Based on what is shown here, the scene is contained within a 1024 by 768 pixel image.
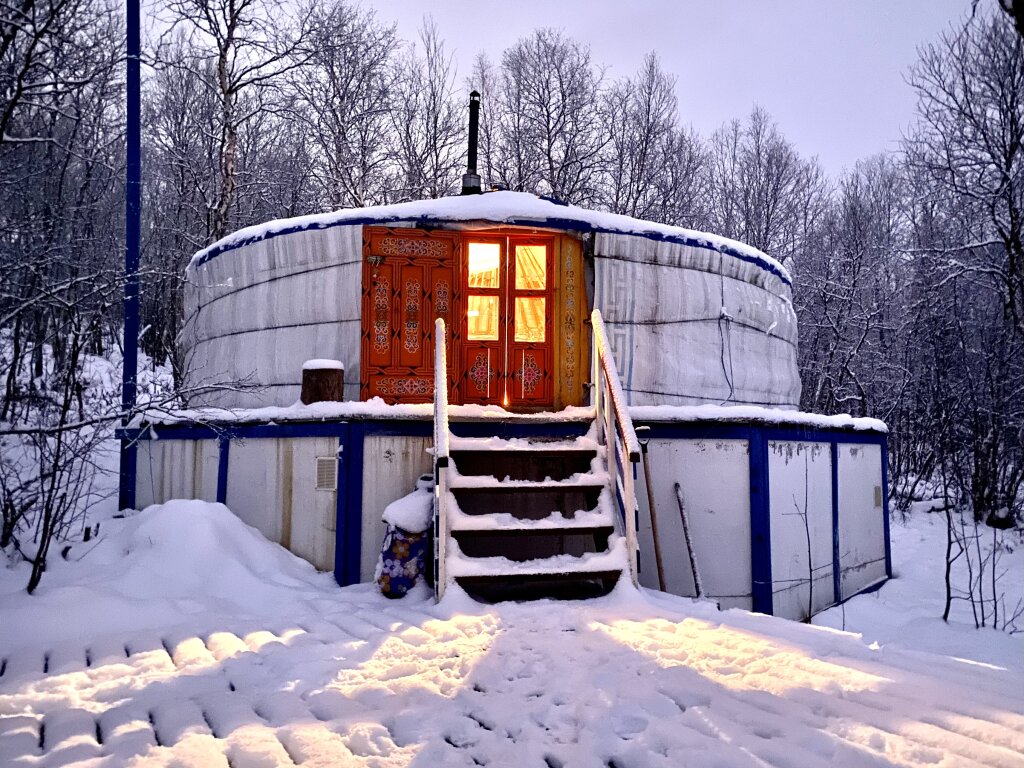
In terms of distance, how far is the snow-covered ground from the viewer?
5.29ft

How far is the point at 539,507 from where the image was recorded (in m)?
4.32

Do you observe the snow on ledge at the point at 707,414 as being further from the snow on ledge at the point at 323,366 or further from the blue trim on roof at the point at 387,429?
the snow on ledge at the point at 323,366

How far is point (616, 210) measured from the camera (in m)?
15.9

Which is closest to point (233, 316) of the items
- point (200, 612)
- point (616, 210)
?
point (200, 612)

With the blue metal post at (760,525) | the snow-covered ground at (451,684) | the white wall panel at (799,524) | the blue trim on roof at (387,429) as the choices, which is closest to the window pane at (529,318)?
the blue trim on roof at (387,429)

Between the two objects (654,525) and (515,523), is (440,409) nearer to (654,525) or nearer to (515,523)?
(515,523)

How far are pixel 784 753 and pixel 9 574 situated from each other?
143 inches

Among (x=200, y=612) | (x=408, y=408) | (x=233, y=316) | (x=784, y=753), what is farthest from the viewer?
(x=233, y=316)

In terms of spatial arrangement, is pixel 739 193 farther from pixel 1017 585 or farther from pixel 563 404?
pixel 563 404

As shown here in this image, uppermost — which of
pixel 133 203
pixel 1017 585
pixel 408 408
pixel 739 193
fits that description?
pixel 739 193

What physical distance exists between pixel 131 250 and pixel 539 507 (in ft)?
12.6

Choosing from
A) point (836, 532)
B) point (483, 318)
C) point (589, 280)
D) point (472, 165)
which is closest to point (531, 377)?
point (483, 318)

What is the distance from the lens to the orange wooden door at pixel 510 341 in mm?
5273

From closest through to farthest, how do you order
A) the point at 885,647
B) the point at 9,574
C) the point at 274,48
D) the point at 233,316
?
1. the point at 885,647
2. the point at 9,574
3. the point at 233,316
4. the point at 274,48
